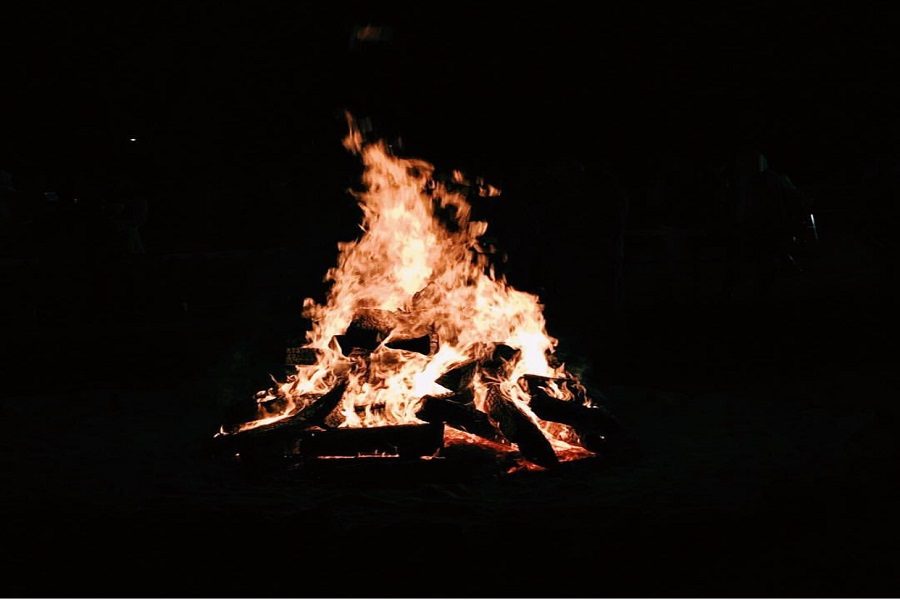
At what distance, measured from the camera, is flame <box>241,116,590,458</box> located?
21.8 ft

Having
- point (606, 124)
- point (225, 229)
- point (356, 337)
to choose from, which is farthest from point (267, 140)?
point (356, 337)

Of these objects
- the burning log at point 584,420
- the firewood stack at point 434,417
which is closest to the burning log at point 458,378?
the firewood stack at point 434,417

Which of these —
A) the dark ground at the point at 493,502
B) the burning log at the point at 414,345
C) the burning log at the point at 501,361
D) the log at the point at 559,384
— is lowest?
the dark ground at the point at 493,502

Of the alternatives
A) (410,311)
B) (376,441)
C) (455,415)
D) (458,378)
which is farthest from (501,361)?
(376,441)

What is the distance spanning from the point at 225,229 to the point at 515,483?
1490 cm

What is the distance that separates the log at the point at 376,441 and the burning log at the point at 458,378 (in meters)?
0.51

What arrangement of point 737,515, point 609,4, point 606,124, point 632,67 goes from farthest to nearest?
1. point 606,124
2. point 632,67
3. point 609,4
4. point 737,515

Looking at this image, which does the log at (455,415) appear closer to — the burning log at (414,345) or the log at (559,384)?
the log at (559,384)

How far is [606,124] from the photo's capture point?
50.8 feet

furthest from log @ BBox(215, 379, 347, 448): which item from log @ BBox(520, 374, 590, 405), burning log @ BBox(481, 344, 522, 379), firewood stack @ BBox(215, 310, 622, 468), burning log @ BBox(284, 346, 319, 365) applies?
log @ BBox(520, 374, 590, 405)

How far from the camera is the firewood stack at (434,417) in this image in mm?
6000

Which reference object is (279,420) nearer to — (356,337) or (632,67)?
(356,337)

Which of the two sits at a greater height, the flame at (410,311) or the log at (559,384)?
the flame at (410,311)

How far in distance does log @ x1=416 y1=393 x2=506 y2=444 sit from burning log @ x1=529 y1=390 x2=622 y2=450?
386mm
